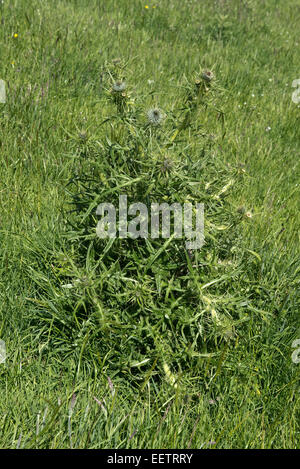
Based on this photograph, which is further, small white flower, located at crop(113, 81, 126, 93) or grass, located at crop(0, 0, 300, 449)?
small white flower, located at crop(113, 81, 126, 93)

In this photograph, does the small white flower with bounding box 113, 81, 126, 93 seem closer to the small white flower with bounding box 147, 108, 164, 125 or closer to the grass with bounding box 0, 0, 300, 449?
the grass with bounding box 0, 0, 300, 449

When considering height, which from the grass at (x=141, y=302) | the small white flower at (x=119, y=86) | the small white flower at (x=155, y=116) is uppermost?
A: the small white flower at (x=119, y=86)

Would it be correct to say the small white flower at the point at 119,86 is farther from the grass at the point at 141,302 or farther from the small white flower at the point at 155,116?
the small white flower at the point at 155,116

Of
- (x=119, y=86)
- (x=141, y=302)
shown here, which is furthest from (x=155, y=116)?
(x=141, y=302)

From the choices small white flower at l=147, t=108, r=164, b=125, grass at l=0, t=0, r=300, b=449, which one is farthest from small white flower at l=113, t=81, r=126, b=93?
small white flower at l=147, t=108, r=164, b=125

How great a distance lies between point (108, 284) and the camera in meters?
2.09

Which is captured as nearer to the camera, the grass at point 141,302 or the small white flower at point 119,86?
the grass at point 141,302

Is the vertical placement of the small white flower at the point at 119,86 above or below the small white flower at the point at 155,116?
above

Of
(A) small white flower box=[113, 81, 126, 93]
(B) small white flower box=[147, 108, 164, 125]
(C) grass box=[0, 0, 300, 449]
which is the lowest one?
(C) grass box=[0, 0, 300, 449]

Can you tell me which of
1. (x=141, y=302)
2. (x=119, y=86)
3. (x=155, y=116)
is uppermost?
(x=119, y=86)

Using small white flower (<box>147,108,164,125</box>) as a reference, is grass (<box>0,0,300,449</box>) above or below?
below

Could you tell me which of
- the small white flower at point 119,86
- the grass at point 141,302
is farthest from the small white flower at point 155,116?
the small white flower at point 119,86

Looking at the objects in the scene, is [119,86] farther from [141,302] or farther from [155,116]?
[141,302]

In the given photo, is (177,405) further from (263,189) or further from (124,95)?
(263,189)
